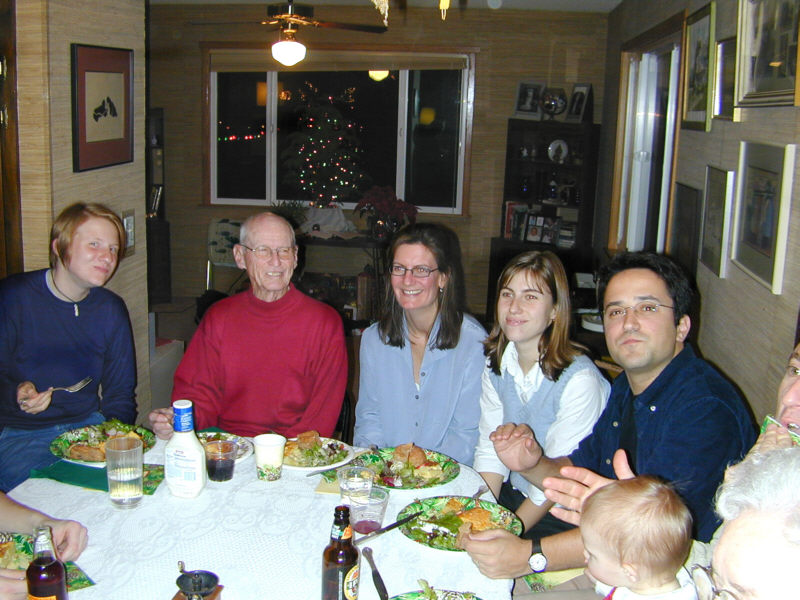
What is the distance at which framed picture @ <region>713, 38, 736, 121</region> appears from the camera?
3109 millimetres

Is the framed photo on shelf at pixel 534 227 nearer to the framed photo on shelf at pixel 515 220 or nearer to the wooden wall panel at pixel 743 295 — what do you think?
the framed photo on shelf at pixel 515 220

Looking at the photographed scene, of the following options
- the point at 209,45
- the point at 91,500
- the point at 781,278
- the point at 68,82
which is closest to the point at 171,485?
the point at 91,500

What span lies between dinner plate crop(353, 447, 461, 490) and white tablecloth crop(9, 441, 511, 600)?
0.02 metres

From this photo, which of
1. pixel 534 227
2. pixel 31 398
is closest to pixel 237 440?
pixel 31 398

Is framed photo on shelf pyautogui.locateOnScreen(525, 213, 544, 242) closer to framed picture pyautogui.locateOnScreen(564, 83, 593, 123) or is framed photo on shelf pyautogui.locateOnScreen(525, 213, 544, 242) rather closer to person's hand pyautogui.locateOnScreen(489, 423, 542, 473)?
framed picture pyautogui.locateOnScreen(564, 83, 593, 123)

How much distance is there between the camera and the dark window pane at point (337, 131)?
22.2 ft

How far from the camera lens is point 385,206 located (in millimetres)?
5965

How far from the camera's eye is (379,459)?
1979 mm

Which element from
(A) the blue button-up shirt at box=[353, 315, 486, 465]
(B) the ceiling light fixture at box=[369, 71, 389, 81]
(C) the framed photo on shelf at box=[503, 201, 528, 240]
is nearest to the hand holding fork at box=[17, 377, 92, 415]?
(A) the blue button-up shirt at box=[353, 315, 486, 465]

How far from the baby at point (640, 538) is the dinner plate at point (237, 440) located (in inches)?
38.9

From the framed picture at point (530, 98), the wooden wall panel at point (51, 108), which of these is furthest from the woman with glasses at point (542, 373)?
the framed picture at point (530, 98)

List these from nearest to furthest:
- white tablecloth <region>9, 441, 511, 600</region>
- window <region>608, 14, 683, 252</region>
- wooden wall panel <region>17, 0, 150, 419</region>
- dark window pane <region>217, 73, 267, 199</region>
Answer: white tablecloth <region>9, 441, 511, 600</region> < wooden wall panel <region>17, 0, 150, 419</region> < window <region>608, 14, 683, 252</region> < dark window pane <region>217, 73, 267, 199</region>

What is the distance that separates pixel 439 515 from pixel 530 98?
Result: 17.2 feet

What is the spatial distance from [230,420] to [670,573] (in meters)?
1.58
